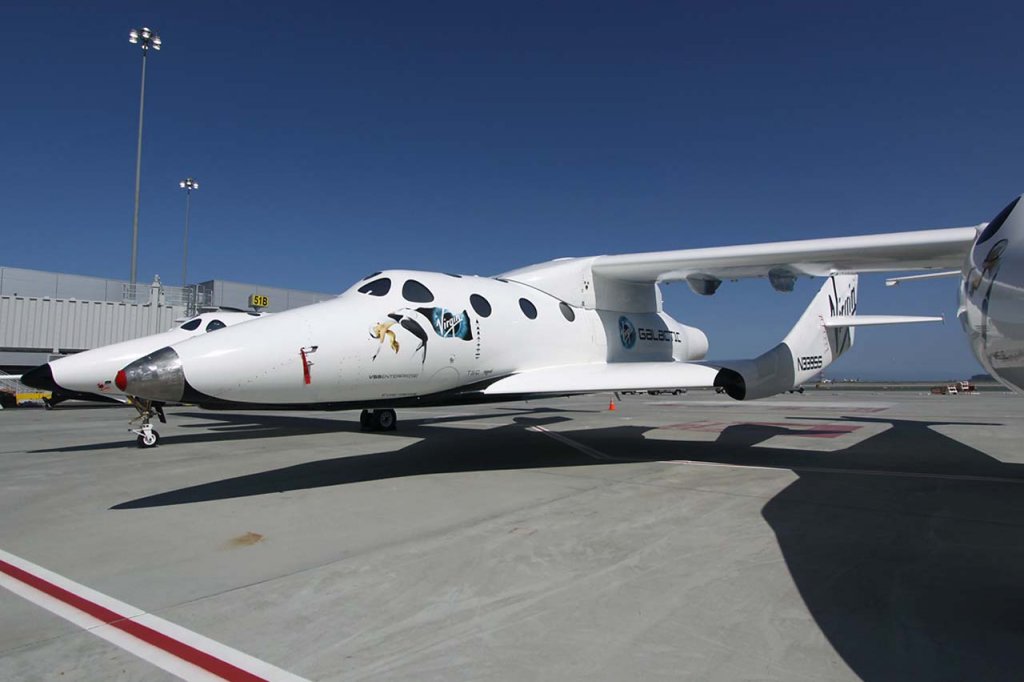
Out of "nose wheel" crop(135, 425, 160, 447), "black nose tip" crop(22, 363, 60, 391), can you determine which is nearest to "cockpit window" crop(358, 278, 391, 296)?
"nose wheel" crop(135, 425, 160, 447)

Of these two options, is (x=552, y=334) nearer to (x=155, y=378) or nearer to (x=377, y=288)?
(x=377, y=288)

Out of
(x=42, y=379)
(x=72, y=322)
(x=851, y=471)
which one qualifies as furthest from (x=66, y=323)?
(x=851, y=471)

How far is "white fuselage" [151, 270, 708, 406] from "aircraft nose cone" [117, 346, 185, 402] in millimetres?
71

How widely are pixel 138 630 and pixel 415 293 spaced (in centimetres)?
570

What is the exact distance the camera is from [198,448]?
11070 millimetres

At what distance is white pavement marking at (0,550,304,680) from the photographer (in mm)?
2783

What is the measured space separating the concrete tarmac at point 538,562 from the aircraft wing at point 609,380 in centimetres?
114

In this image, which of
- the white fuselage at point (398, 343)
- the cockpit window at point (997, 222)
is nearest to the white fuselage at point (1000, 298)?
the cockpit window at point (997, 222)

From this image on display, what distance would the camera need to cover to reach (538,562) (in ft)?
14.3

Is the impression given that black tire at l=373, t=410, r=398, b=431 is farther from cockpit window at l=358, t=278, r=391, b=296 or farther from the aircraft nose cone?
the aircraft nose cone

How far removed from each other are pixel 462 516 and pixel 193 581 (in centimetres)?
238

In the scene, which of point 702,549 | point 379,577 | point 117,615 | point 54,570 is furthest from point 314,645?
point 702,549

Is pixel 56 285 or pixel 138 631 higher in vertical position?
pixel 56 285

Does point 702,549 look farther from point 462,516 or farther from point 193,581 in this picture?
point 193,581
